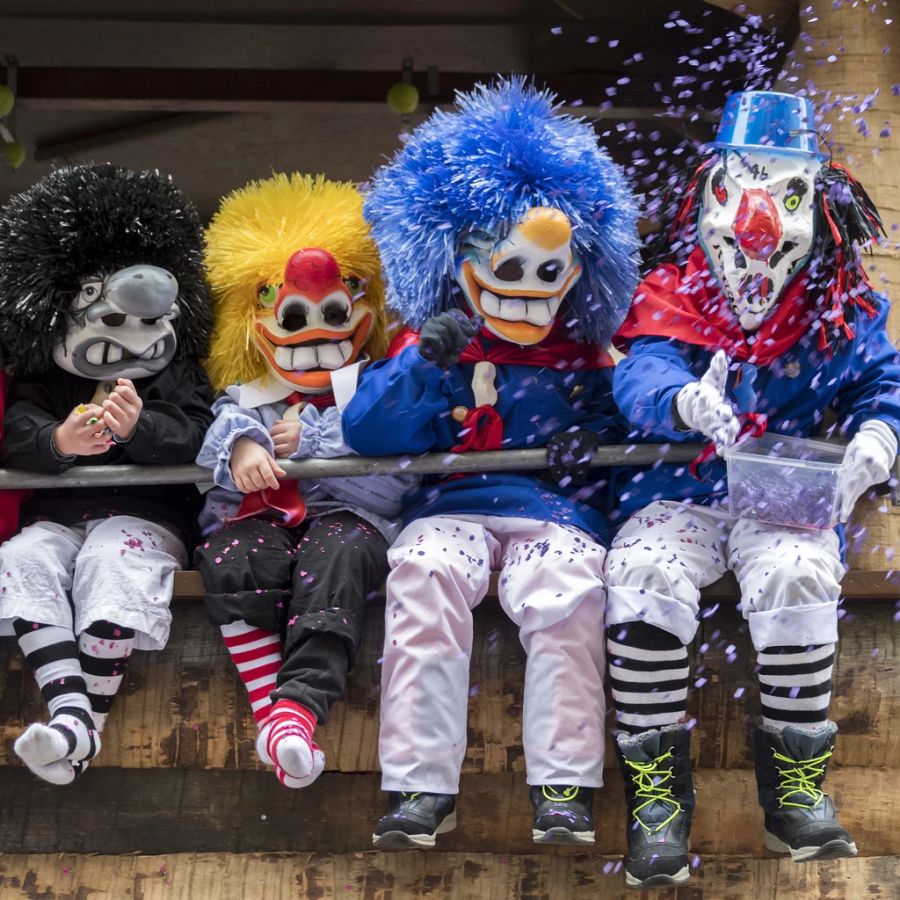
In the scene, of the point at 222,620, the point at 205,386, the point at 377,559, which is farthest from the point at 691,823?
the point at 205,386

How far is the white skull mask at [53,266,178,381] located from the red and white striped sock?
3.10 ft

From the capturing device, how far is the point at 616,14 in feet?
16.5

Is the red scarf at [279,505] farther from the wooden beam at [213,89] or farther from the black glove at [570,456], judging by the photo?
the wooden beam at [213,89]

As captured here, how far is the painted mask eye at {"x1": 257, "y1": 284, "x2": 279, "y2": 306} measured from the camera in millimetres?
3646

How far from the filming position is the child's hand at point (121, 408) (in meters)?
3.35

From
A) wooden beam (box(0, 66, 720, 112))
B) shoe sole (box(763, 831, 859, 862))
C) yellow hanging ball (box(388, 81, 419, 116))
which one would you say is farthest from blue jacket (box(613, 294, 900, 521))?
wooden beam (box(0, 66, 720, 112))

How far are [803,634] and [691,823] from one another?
0.51 m

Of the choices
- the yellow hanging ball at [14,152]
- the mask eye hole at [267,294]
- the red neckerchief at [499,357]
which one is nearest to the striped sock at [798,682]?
the red neckerchief at [499,357]

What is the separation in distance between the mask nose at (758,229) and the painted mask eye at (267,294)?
1.07 m

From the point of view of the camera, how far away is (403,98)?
4.71 m

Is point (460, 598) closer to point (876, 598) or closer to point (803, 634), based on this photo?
point (803, 634)

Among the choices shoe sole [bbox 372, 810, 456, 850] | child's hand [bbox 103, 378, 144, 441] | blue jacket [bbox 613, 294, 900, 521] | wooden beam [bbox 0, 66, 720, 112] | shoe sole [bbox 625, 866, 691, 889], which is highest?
wooden beam [bbox 0, 66, 720, 112]

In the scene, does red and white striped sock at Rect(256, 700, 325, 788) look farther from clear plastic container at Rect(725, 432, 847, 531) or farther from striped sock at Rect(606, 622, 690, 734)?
clear plastic container at Rect(725, 432, 847, 531)

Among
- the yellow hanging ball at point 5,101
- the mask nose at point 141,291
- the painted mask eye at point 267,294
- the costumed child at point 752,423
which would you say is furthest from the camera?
the yellow hanging ball at point 5,101
